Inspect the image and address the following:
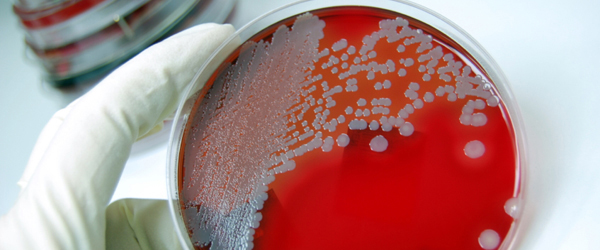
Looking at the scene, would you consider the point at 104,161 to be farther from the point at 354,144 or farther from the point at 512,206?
the point at 512,206

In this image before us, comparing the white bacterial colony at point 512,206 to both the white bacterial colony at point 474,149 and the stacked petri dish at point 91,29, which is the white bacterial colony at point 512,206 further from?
the stacked petri dish at point 91,29

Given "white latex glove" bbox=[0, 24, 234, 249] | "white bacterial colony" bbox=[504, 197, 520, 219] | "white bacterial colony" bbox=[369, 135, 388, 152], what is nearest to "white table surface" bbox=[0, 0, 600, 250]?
"white bacterial colony" bbox=[504, 197, 520, 219]

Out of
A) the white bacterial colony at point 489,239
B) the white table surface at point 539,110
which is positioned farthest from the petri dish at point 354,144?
the white table surface at point 539,110

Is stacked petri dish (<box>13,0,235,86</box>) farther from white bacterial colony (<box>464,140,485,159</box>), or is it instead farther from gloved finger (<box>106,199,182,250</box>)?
white bacterial colony (<box>464,140,485,159</box>)

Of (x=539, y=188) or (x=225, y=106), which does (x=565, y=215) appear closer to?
(x=539, y=188)

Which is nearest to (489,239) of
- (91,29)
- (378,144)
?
(378,144)

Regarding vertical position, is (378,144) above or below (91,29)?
below
